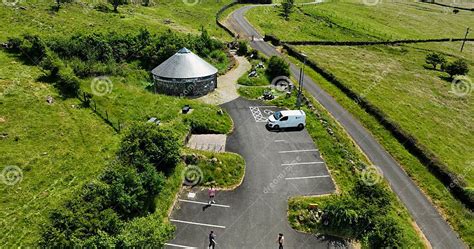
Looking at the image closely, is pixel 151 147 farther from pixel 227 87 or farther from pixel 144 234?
pixel 227 87

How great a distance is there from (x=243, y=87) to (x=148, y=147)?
27734 millimetres

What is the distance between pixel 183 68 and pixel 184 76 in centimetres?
169

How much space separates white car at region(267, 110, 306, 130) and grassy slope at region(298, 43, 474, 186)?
17.1 metres

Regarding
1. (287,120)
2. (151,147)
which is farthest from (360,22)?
(151,147)

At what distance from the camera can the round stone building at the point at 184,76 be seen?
53.8 metres

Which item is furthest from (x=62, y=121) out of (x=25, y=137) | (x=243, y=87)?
(x=243, y=87)

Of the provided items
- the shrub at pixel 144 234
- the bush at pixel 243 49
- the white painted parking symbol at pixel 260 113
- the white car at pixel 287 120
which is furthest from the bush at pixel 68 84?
the bush at pixel 243 49

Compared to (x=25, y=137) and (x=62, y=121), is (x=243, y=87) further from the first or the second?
(x=25, y=137)

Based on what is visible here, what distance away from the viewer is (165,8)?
107 meters

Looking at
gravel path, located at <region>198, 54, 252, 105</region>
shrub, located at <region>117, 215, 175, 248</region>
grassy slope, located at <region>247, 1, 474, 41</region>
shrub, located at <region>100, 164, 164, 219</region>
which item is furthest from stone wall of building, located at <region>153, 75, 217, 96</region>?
grassy slope, located at <region>247, 1, 474, 41</region>

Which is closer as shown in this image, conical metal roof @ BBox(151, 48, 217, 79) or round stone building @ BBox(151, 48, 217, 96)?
round stone building @ BBox(151, 48, 217, 96)

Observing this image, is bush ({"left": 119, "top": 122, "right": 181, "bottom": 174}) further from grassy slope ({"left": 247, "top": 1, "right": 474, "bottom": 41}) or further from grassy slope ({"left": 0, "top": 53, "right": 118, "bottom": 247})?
grassy slope ({"left": 247, "top": 1, "right": 474, "bottom": 41})

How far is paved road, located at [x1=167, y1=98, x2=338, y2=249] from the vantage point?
29922 mm

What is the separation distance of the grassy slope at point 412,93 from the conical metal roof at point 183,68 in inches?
1126
